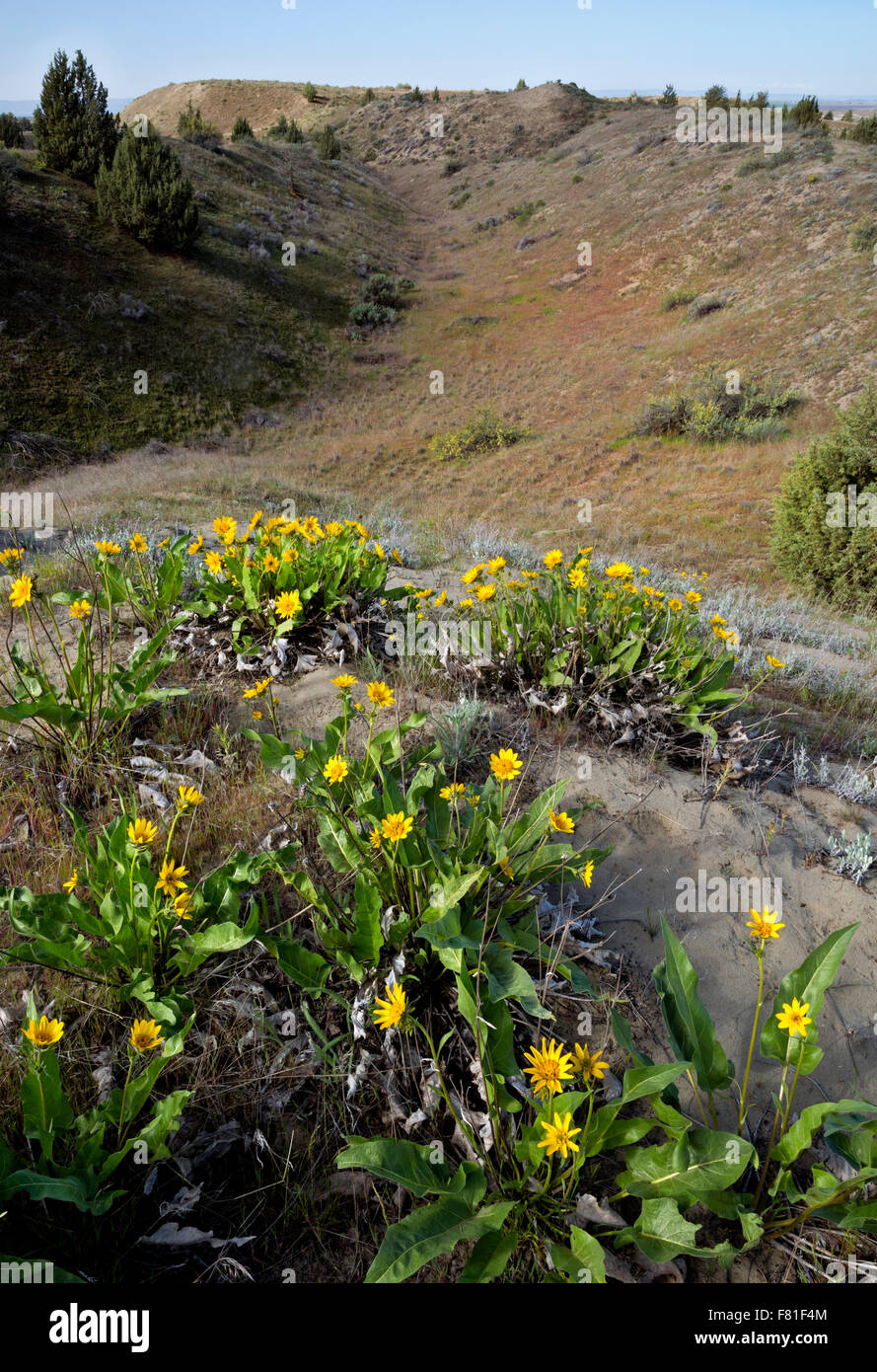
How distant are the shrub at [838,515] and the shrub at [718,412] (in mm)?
5567

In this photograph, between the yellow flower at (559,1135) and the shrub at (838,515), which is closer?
the yellow flower at (559,1135)

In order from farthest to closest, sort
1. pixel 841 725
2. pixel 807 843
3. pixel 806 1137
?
1. pixel 841 725
2. pixel 807 843
3. pixel 806 1137

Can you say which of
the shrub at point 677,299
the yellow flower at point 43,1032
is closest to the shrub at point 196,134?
the shrub at point 677,299

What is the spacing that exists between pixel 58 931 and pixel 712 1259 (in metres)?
2.09

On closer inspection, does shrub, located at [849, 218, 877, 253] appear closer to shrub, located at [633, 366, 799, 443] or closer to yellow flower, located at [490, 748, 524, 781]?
shrub, located at [633, 366, 799, 443]

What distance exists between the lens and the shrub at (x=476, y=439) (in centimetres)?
1914

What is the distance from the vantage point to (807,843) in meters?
3.01

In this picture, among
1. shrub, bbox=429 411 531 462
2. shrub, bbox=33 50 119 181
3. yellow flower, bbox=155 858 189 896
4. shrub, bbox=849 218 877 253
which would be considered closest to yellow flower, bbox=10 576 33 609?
yellow flower, bbox=155 858 189 896

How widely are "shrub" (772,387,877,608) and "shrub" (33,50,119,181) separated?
87.4 ft

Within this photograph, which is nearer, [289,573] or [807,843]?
[807,843]

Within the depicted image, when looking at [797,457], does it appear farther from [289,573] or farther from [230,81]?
[230,81]

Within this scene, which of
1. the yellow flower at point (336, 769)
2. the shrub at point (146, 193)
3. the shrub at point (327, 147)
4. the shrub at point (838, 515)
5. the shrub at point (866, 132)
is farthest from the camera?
the shrub at point (327, 147)

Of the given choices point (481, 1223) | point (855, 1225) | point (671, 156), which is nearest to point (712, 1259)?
point (855, 1225)

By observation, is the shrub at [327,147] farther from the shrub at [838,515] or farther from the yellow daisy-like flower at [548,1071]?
the yellow daisy-like flower at [548,1071]
